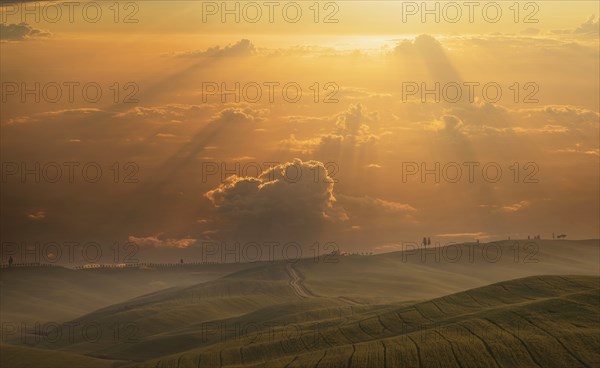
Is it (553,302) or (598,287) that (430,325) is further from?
(598,287)

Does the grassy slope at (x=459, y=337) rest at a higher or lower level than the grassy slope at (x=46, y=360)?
higher

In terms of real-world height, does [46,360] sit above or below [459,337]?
below

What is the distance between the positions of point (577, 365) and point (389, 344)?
90.1ft

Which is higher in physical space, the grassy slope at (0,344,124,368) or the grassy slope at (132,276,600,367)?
the grassy slope at (132,276,600,367)

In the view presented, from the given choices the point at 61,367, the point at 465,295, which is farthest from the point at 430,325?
the point at 61,367

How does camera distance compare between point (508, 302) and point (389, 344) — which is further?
point (508, 302)

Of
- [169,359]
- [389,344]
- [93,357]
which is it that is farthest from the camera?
[93,357]

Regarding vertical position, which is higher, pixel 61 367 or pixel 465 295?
pixel 465 295

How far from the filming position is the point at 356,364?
11306 centimetres

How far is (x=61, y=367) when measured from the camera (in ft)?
597

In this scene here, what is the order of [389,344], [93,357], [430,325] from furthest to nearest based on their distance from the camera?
[93,357], [430,325], [389,344]

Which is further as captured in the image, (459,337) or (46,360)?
(46,360)

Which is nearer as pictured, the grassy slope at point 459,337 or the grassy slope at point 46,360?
the grassy slope at point 459,337

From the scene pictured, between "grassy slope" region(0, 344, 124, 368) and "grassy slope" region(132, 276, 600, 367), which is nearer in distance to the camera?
"grassy slope" region(132, 276, 600, 367)
